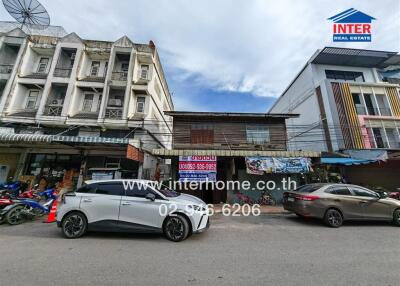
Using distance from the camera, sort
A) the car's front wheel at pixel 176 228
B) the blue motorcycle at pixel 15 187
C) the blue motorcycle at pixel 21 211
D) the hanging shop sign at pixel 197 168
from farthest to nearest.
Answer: the blue motorcycle at pixel 15 187 → the hanging shop sign at pixel 197 168 → the blue motorcycle at pixel 21 211 → the car's front wheel at pixel 176 228

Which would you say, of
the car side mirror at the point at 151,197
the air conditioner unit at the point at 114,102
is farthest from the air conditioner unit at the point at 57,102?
the car side mirror at the point at 151,197

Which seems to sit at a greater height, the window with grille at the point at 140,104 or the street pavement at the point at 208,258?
the window with grille at the point at 140,104

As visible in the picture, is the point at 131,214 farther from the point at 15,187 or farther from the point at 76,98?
the point at 76,98

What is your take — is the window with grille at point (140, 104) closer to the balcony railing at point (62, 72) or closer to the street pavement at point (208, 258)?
the balcony railing at point (62, 72)

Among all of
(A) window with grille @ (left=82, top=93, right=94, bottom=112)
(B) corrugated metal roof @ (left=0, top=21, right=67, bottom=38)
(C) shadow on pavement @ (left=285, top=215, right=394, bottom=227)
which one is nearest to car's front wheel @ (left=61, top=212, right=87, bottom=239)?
(C) shadow on pavement @ (left=285, top=215, right=394, bottom=227)

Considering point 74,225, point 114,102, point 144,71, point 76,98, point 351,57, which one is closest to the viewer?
point 74,225

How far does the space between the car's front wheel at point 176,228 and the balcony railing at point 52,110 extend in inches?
559

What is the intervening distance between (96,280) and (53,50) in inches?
768

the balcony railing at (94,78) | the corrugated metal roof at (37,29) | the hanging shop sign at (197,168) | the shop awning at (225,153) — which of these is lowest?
the hanging shop sign at (197,168)

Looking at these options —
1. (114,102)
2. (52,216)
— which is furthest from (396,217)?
(114,102)

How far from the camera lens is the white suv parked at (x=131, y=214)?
5305 mm

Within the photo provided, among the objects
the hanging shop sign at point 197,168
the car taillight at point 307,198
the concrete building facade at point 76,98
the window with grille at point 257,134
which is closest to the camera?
the car taillight at point 307,198

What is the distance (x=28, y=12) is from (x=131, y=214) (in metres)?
21.1

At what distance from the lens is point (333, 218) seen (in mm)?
6938
